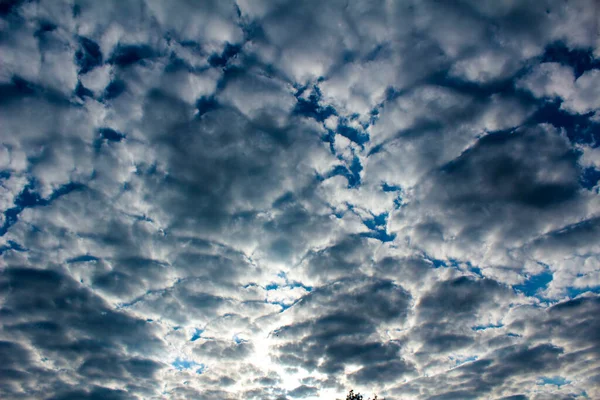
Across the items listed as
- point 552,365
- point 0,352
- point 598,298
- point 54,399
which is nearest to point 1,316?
point 0,352

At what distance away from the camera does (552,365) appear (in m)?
36.5

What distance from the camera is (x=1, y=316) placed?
2958 cm

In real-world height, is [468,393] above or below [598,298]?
below

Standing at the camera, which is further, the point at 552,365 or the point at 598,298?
the point at 552,365

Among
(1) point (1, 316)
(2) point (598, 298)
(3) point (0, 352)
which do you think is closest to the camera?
(2) point (598, 298)

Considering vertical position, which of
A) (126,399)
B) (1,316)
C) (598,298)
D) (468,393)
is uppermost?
(1,316)

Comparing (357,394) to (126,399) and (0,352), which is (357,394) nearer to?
(126,399)

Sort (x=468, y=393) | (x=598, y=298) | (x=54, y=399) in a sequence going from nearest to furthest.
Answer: (x=598, y=298), (x=54, y=399), (x=468, y=393)

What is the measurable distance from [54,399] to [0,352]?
12868 millimetres

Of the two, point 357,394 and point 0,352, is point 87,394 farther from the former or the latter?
point 357,394

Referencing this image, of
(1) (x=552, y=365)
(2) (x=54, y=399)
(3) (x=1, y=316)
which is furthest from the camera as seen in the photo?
(2) (x=54, y=399)

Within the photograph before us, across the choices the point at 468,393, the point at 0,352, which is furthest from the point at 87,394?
the point at 468,393

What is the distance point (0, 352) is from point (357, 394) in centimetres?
4676

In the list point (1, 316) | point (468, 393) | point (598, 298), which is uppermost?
point (1, 316)
